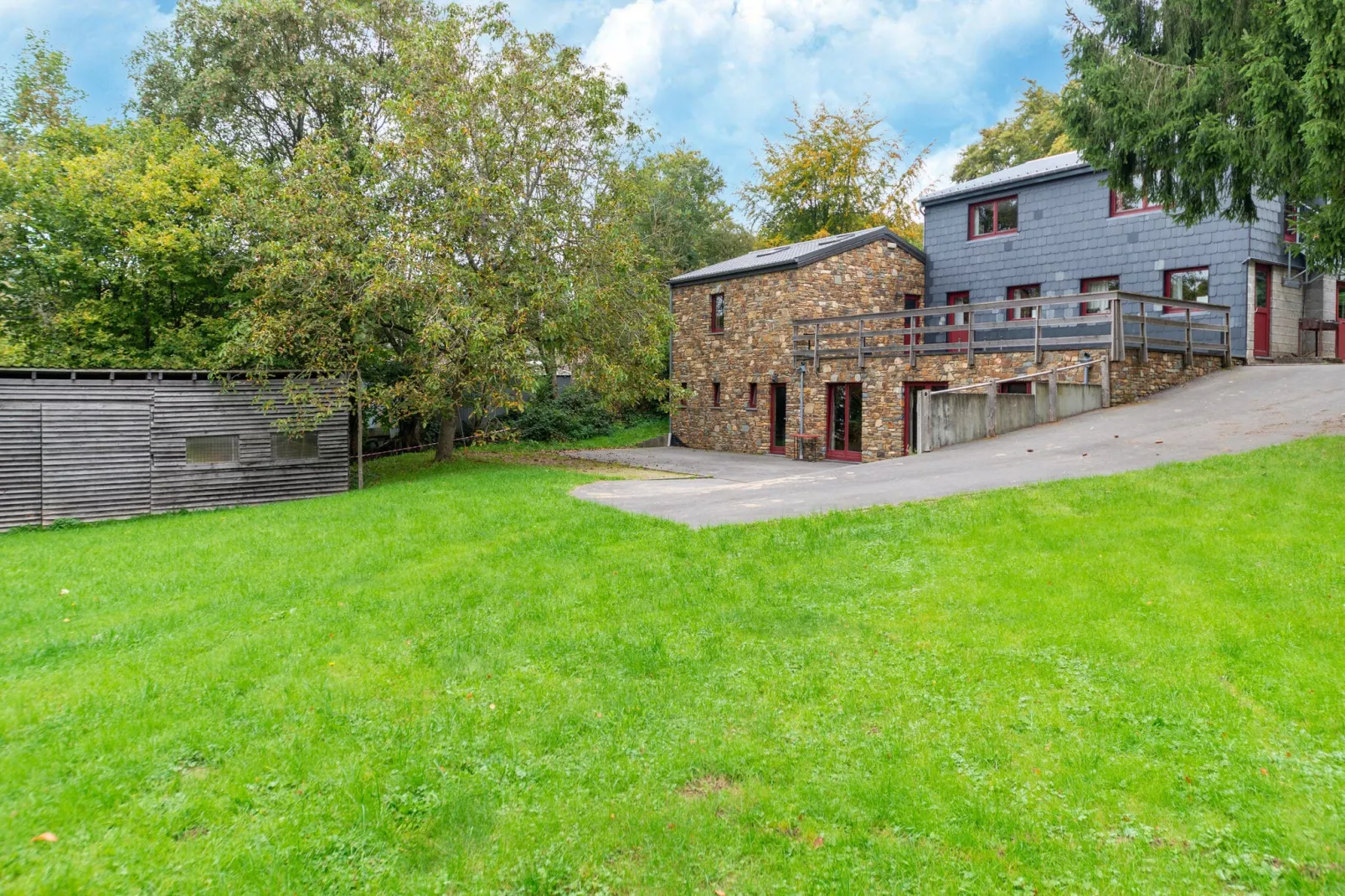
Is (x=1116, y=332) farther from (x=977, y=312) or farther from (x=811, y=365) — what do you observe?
(x=811, y=365)

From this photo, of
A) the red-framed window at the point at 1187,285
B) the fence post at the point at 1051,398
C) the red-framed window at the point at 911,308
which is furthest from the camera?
the red-framed window at the point at 911,308

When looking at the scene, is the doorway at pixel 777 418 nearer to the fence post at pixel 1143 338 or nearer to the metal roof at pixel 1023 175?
the metal roof at pixel 1023 175

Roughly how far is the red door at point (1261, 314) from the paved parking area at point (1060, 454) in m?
1.25

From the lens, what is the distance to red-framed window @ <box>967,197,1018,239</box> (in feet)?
73.8

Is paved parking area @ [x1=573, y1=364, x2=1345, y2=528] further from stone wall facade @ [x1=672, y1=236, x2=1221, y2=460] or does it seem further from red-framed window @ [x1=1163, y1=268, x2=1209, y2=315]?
red-framed window @ [x1=1163, y1=268, x2=1209, y2=315]

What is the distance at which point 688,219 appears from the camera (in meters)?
37.9

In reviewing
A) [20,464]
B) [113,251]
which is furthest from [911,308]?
[20,464]

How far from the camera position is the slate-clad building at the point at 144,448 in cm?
1419

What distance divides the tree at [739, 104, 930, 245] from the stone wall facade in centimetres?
1044

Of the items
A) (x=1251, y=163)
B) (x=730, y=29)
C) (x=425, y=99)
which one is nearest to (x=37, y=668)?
(x=1251, y=163)

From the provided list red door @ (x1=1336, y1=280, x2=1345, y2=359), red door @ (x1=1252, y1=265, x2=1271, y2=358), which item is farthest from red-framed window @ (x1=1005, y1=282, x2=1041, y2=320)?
red door @ (x1=1336, y1=280, x2=1345, y2=359)

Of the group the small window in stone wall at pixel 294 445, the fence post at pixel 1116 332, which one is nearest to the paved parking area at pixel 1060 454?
the fence post at pixel 1116 332

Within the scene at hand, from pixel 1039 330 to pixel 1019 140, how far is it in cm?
2109

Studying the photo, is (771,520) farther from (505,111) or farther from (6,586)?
(505,111)
